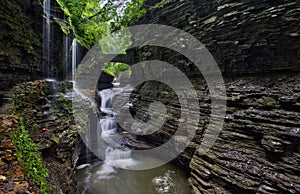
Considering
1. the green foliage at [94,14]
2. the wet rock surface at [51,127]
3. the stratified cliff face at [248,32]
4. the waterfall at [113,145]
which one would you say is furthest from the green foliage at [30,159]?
the green foliage at [94,14]

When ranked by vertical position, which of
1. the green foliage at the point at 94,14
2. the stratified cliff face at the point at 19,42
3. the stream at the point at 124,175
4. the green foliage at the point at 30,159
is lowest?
the stream at the point at 124,175

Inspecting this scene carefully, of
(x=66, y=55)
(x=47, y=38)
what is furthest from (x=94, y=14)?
(x=47, y=38)

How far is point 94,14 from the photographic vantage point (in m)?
11.5

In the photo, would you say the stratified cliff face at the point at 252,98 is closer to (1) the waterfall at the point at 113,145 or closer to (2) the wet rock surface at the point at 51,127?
(1) the waterfall at the point at 113,145

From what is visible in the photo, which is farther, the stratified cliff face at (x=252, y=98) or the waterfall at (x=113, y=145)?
the waterfall at (x=113, y=145)

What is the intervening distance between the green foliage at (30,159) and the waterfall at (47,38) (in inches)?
230

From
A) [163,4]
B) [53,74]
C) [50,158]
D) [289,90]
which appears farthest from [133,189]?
[163,4]

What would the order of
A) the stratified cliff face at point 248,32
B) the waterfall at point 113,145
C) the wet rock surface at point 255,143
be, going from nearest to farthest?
1. the wet rock surface at point 255,143
2. the stratified cliff face at point 248,32
3. the waterfall at point 113,145

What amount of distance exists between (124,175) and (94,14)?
36.1 feet

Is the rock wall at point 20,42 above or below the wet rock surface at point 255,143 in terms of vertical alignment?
above

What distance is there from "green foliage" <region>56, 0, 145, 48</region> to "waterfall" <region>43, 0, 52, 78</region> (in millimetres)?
962

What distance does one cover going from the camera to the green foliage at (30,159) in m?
2.98

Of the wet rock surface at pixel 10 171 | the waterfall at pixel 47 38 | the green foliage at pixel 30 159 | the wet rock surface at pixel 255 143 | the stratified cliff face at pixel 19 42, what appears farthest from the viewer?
the waterfall at pixel 47 38

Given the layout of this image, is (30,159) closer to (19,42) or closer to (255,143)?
(19,42)
